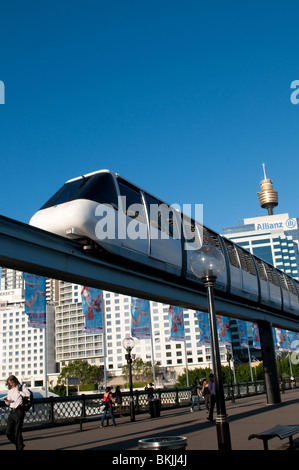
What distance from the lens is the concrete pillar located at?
19.3 metres

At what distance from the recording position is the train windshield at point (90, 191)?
10336 millimetres

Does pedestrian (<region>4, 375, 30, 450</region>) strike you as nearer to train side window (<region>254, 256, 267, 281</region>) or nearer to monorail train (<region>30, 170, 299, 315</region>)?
monorail train (<region>30, 170, 299, 315</region>)

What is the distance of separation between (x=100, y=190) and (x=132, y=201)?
1285mm

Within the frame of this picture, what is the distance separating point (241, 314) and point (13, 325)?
6586 inches

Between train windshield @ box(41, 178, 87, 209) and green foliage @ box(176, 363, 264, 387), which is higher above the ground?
train windshield @ box(41, 178, 87, 209)

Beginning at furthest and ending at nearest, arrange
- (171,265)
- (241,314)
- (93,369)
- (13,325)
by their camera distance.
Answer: (13,325), (93,369), (241,314), (171,265)

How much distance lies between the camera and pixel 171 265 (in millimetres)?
12414

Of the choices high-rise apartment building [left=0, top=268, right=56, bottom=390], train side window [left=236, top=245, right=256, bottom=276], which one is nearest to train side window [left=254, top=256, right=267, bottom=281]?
train side window [left=236, top=245, right=256, bottom=276]

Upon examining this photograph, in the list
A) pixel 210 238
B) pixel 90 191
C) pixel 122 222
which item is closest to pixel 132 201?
pixel 122 222

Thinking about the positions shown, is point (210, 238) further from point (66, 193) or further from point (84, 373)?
point (84, 373)

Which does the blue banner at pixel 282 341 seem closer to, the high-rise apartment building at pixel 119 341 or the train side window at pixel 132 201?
the train side window at pixel 132 201

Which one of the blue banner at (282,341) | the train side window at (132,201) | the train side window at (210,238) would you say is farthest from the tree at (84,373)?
the train side window at (132,201)
